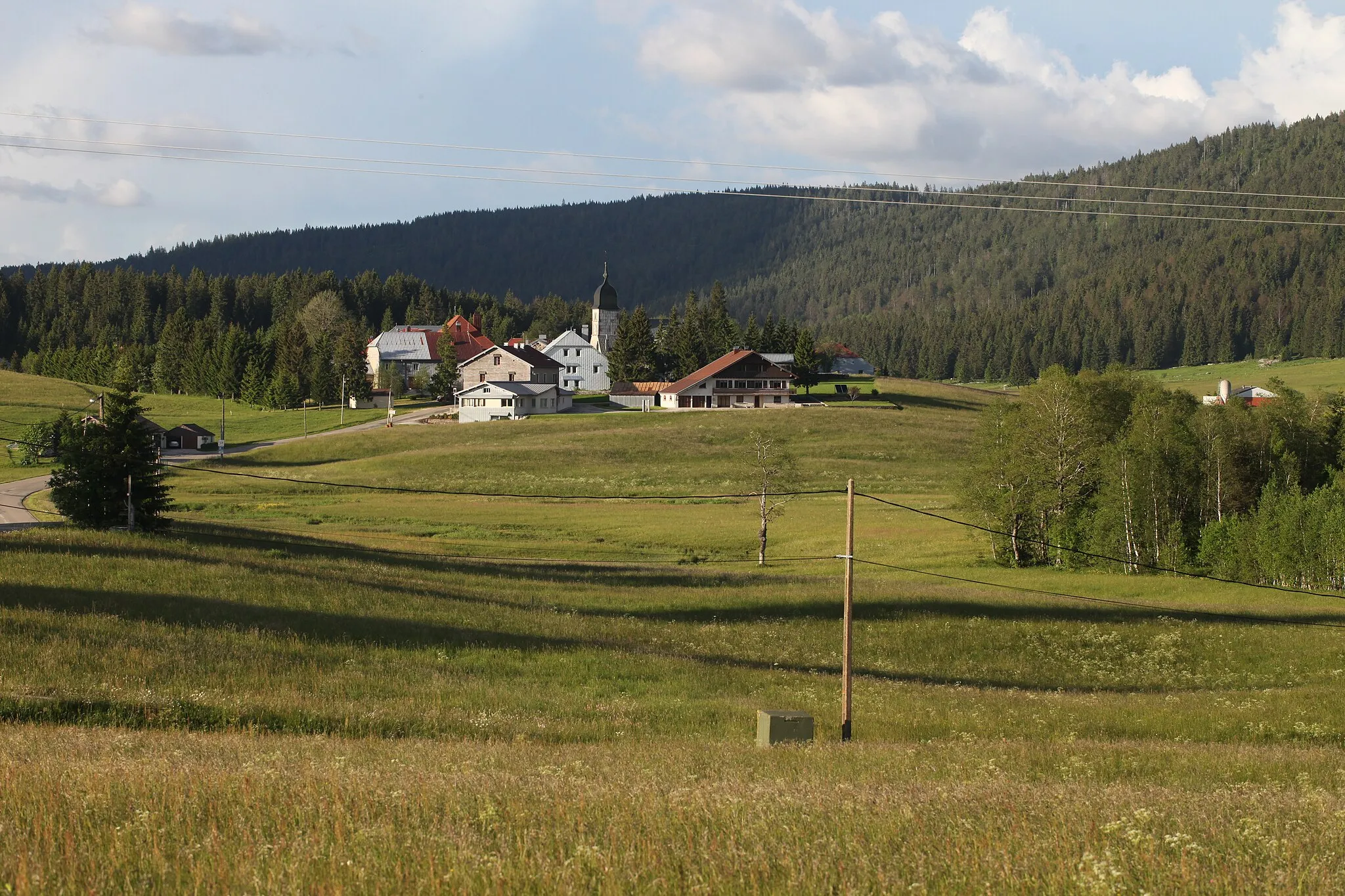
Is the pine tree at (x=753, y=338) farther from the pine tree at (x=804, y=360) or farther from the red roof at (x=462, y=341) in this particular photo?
the red roof at (x=462, y=341)

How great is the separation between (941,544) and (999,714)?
130 ft

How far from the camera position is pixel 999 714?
80.9 ft

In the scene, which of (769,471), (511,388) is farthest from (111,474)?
(511,388)

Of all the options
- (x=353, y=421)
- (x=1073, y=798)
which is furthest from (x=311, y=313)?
(x=1073, y=798)

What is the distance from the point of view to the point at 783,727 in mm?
19781

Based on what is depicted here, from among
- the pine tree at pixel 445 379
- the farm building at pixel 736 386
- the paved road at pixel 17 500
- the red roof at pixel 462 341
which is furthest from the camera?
the red roof at pixel 462 341

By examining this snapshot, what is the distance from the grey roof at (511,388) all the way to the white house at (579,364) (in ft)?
107

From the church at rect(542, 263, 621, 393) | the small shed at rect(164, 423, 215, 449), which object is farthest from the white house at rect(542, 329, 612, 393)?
the small shed at rect(164, 423, 215, 449)

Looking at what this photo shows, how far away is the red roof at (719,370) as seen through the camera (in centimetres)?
13462

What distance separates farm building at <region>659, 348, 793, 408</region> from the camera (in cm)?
13500

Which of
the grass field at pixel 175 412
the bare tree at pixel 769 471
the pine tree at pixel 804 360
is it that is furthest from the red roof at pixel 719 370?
the bare tree at pixel 769 471

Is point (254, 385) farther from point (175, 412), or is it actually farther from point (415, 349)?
point (415, 349)

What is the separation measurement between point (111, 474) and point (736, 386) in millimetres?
98684

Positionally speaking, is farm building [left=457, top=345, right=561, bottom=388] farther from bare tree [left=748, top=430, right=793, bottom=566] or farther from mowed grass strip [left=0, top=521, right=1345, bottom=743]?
mowed grass strip [left=0, top=521, right=1345, bottom=743]
